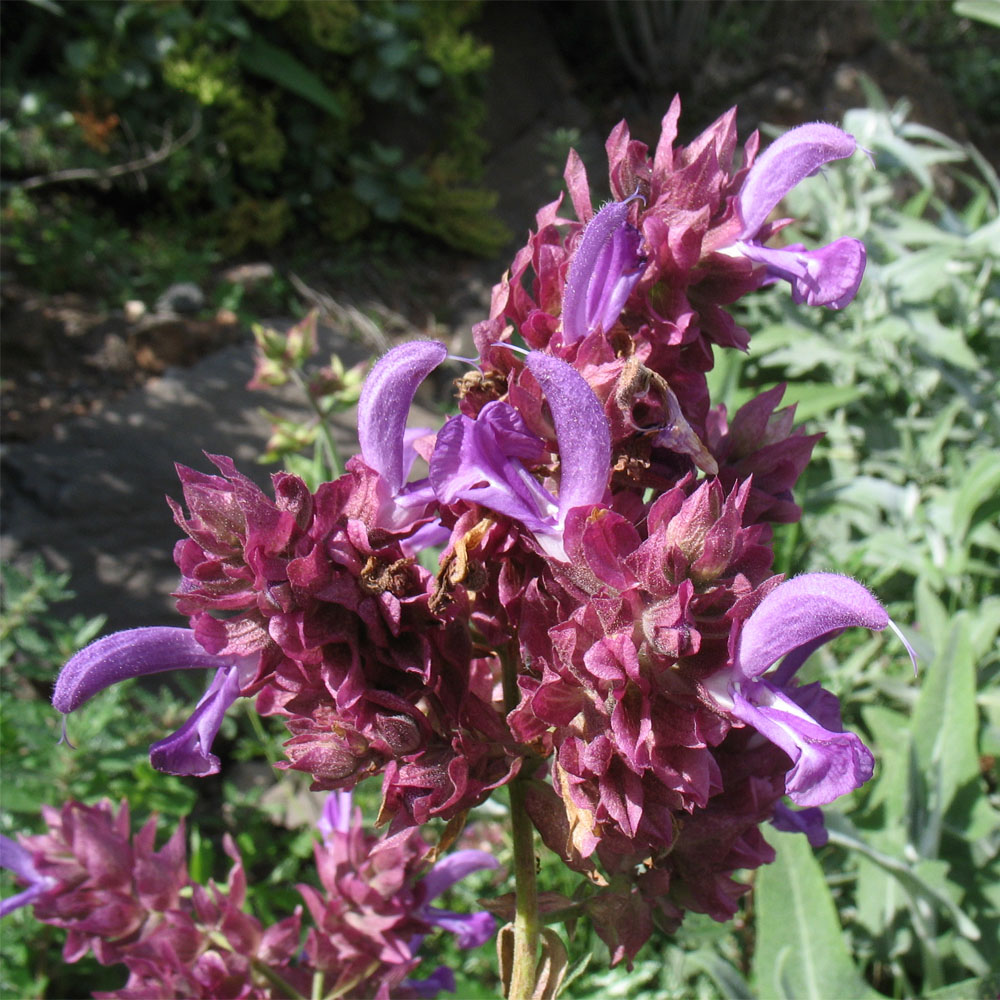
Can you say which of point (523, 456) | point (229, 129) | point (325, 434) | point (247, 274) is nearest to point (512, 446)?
point (523, 456)

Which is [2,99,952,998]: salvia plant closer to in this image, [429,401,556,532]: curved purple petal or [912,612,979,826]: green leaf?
[429,401,556,532]: curved purple petal

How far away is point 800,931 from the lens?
173cm

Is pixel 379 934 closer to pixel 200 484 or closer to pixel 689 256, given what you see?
pixel 200 484

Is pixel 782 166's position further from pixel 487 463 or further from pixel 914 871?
pixel 914 871

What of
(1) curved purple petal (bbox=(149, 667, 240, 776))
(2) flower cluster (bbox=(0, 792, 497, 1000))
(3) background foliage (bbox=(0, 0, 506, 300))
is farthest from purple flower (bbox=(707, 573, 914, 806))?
(3) background foliage (bbox=(0, 0, 506, 300))

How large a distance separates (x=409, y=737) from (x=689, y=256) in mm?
552

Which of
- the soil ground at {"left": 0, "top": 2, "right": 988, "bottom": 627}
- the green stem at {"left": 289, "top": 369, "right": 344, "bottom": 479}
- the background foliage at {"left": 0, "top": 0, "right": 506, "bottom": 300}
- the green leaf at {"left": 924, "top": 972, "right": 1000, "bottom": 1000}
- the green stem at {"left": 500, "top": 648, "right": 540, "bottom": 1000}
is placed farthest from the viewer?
the background foliage at {"left": 0, "top": 0, "right": 506, "bottom": 300}

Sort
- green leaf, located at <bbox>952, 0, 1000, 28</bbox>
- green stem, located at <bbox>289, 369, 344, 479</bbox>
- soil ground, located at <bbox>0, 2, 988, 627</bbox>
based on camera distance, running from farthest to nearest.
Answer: soil ground, located at <bbox>0, 2, 988, 627</bbox> → green leaf, located at <bbox>952, 0, 1000, 28</bbox> → green stem, located at <bbox>289, 369, 344, 479</bbox>

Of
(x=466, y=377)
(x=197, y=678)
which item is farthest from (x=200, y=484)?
(x=197, y=678)

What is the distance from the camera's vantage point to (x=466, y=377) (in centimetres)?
94

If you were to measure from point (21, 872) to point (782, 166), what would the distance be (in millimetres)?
1494

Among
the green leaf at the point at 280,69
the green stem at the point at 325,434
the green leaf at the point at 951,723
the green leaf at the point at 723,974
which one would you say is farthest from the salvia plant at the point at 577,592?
the green leaf at the point at 280,69

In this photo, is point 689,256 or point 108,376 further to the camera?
point 108,376

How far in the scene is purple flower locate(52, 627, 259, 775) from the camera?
895mm
